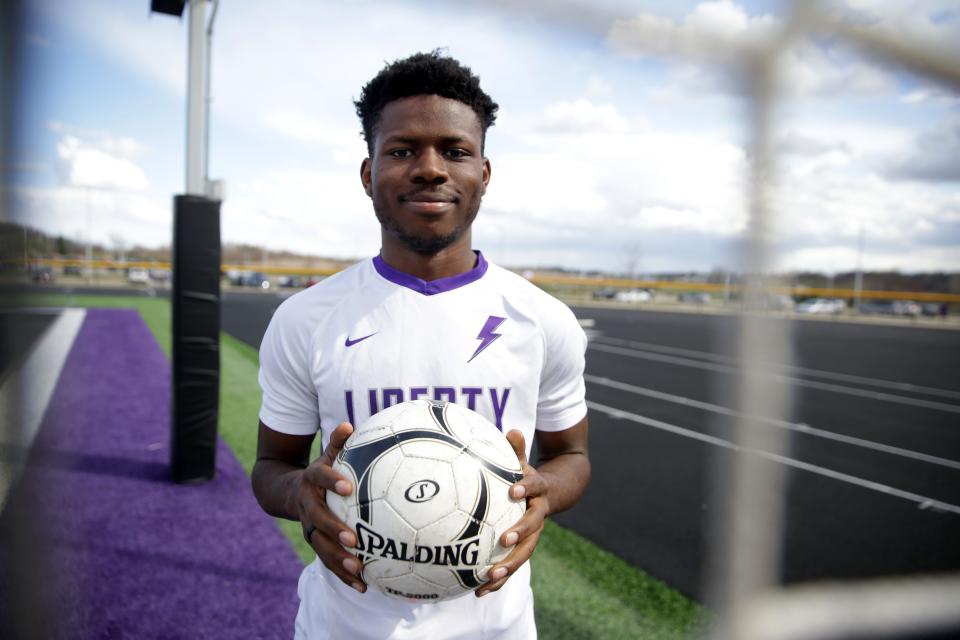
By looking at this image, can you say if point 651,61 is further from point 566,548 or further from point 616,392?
point 616,392

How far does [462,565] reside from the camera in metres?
1.27

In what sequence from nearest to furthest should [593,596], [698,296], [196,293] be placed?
[593,596] → [196,293] → [698,296]

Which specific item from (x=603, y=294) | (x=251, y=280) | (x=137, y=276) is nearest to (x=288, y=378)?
(x=137, y=276)

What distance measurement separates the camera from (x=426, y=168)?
1.44m

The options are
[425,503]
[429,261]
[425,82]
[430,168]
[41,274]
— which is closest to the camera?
[41,274]

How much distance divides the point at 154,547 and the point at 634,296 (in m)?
36.2

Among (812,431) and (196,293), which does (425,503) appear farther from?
(812,431)

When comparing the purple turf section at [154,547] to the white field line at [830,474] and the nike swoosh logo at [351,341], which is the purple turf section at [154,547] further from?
the white field line at [830,474]

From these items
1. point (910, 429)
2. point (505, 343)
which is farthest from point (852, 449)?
point (505, 343)

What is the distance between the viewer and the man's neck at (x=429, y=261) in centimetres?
165

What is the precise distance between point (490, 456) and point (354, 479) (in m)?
0.28

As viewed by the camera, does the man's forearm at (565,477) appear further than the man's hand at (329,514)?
Yes

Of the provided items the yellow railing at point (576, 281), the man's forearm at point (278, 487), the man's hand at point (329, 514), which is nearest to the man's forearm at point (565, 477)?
the man's hand at point (329, 514)

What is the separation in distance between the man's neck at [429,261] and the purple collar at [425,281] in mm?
13
